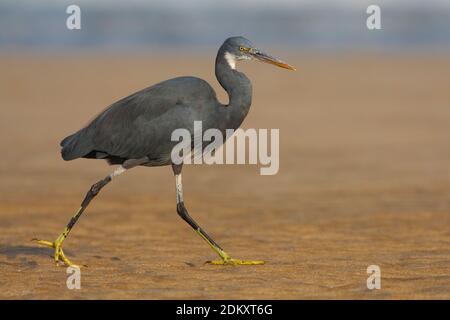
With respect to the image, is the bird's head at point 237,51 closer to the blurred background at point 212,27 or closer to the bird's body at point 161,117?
the bird's body at point 161,117

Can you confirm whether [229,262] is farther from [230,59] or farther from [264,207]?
[264,207]

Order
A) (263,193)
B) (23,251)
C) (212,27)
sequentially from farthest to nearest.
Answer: (212,27) → (263,193) → (23,251)

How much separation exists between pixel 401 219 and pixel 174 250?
3255 mm

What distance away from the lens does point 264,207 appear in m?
13.5

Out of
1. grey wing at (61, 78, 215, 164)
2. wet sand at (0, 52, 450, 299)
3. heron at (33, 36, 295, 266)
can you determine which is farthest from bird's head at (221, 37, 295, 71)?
wet sand at (0, 52, 450, 299)

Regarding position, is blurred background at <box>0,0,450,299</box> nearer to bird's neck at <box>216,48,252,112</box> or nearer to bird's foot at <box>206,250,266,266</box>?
bird's foot at <box>206,250,266,266</box>

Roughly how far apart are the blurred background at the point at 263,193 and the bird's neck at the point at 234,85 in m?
1.44

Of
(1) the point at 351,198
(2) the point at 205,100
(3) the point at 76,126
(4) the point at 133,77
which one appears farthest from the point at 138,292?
(4) the point at 133,77

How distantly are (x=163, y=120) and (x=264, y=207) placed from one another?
4711 millimetres

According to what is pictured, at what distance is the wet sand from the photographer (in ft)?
27.1

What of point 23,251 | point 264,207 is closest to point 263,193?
point 264,207

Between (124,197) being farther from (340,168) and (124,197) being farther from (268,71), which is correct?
(268,71)

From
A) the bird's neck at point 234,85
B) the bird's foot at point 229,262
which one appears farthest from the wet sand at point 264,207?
the bird's neck at point 234,85

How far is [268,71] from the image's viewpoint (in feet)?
120
